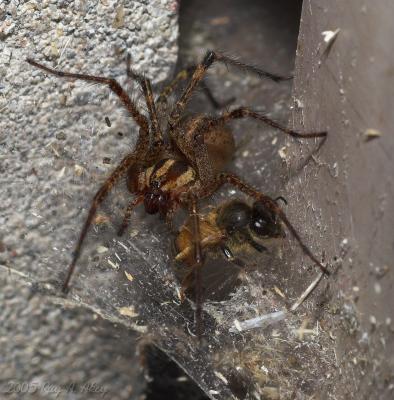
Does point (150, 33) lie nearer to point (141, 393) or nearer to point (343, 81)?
point (343, 81)

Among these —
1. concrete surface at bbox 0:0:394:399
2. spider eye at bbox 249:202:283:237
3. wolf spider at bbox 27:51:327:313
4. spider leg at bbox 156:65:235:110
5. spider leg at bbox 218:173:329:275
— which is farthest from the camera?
spider leg at bbox 156:65:235:110

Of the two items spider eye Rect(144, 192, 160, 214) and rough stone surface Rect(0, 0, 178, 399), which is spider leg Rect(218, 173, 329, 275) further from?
rough stone surface Rect(0, 0, 178, 399)

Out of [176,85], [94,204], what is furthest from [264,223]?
[176,85]

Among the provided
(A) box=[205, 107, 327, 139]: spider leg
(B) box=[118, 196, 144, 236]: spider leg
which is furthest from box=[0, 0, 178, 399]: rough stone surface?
(A) box=[205, 107, 327, 139]: spider leg

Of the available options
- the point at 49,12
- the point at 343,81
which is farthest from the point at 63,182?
the point at 343,81

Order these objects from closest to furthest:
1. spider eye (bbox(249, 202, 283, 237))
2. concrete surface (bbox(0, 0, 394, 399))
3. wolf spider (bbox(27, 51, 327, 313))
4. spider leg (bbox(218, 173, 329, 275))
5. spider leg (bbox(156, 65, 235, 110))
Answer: concrete surface (bbox(0, 0, 394, 399)), spider leg (bbox(218, 173, 329, 275)), spider eye (bbox(249, 202, 283, 237)), wolf spider (bbox(27, 51, 327, 313)), spider leg (bbox(156, 65, 235, 110))

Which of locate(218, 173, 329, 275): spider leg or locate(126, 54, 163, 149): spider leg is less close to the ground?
locate(126, 54, 163, 149): spider leg

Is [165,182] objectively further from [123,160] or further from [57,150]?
[57,150]

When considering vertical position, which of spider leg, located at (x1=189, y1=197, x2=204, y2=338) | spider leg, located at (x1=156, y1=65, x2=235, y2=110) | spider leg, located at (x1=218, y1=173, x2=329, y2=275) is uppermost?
spider leg, located at (x1=156, y1=65, x2=235, y2=110)
